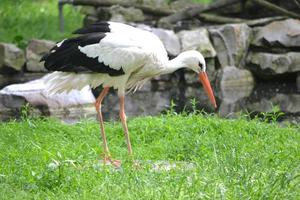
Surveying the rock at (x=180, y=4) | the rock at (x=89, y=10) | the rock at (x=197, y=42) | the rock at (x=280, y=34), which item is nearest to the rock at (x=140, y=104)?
the rock at (x=197, y=42)

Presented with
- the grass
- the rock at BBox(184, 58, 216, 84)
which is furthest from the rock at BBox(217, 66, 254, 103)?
the grass

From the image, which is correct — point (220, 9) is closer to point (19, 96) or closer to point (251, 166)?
point (19, 96)

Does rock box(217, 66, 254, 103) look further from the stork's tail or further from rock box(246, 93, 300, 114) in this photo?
the stork's tail

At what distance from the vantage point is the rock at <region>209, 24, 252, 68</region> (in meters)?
13.3

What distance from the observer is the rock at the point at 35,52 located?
511 inches

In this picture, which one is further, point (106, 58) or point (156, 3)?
point (156, 3)

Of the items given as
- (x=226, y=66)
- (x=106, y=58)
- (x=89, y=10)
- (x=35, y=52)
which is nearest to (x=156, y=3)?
(x=89, y=10)

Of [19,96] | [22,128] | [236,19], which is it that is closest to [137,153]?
[22,128]

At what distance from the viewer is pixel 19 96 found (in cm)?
964

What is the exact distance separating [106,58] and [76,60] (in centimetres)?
30

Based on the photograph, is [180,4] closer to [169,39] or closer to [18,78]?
[169,39]

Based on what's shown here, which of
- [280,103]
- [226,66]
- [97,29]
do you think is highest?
[97,29]

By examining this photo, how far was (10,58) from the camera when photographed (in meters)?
12.8

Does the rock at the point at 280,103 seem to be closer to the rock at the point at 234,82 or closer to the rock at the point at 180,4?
the rock at the point at 234,82
